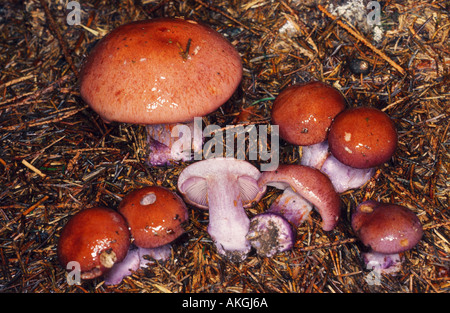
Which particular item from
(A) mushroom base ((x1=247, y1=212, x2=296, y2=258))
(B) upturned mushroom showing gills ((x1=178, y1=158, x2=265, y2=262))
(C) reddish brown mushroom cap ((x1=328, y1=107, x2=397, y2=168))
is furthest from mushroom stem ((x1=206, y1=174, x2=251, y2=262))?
(C) reddish brown mushroom cap ((x1=328, y1=107, x2=397, y2=168))

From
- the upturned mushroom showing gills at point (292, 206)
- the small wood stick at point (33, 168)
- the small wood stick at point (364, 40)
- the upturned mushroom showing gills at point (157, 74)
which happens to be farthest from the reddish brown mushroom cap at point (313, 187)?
the small wood stick at point (33, 168)

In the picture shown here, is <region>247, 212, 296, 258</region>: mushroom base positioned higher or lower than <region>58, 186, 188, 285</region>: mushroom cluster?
lower

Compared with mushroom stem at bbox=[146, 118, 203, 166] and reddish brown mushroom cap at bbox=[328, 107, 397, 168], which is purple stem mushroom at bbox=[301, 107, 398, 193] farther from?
mushroom stem at bbox=[146, 118, 203, 166]

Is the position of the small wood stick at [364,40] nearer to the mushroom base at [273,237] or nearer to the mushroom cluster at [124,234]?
the mushroom base at [273,237]

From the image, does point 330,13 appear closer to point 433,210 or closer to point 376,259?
point 433,210

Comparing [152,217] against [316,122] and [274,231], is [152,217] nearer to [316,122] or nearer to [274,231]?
[274,231]
